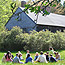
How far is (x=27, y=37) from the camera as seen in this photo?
1688 centimetres

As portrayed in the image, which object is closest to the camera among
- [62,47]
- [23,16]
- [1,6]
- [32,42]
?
[32,42]

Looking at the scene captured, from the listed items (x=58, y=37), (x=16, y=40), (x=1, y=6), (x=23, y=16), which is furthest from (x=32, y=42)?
(x=1, y=6)

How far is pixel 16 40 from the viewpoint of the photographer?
17.2 m

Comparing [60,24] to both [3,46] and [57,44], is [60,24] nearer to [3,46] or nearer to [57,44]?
[57,44]

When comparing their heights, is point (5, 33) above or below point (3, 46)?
above

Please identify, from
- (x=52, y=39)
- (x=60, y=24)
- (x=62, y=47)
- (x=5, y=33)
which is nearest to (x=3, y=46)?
(x=5, y=33)

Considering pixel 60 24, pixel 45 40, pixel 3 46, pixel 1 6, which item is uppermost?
pixel 1 6

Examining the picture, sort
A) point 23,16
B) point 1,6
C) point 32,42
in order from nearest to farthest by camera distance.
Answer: point 32,42 → point 23,16 → point 1,6

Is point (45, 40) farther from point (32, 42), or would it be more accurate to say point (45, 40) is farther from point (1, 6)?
point (1, 6)

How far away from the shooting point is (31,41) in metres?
16.4

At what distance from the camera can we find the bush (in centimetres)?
1638

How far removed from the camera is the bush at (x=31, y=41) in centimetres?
1638

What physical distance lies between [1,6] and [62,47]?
Result: 15.5 meters

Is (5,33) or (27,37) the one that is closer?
(27,37)
